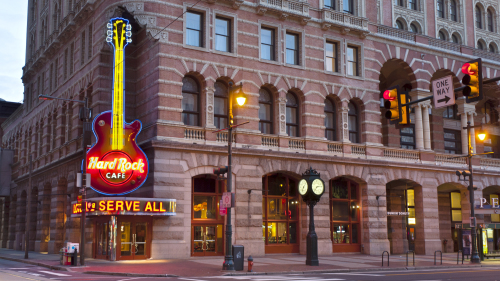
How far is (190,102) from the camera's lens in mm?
32125

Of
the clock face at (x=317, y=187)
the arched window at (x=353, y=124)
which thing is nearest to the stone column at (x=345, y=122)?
the arched window at (x=353, y=124)

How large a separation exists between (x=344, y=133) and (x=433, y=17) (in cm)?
1362

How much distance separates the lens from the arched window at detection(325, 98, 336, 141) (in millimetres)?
36938

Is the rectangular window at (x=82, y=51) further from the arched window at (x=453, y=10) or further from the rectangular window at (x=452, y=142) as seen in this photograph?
the rectangular window at (x=452, y=142)

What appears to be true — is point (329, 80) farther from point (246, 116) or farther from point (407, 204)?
point (407, 204)

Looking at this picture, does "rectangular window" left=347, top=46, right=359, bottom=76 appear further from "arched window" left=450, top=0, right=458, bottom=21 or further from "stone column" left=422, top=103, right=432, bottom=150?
"arched window" left=450, top=0, right=458, bottom=21

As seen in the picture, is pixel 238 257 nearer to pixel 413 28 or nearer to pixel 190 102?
pixel 190 102

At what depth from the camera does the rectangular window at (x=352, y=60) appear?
38031 mm

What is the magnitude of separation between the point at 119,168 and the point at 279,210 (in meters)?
10.4

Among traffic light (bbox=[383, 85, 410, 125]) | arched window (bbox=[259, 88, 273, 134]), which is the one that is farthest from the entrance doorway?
traffic light (bbox=[383, 85, 410, 125])

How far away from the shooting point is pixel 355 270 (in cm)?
2478

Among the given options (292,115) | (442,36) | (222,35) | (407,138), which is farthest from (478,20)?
(222,35)

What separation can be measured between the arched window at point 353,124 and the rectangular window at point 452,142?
11374 millimetres

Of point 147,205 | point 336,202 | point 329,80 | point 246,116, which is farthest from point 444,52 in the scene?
point 147,205
